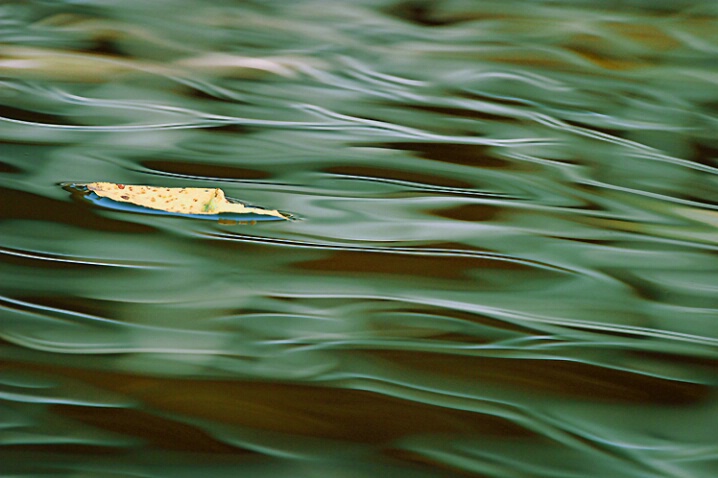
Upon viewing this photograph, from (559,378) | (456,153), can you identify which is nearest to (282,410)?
(559,378)

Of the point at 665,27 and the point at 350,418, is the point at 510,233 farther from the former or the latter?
the point at 665,27

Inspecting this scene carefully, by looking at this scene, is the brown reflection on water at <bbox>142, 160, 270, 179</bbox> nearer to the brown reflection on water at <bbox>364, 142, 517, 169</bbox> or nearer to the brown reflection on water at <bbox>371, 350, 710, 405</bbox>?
the brown reflection on water at <bbox>364, 142, 517, 169</bbox>

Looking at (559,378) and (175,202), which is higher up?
(175,202)

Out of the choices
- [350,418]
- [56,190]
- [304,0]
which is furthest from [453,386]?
[304,0]

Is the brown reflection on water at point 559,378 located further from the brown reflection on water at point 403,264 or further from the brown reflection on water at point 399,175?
the brown reflection on water at point 399,175

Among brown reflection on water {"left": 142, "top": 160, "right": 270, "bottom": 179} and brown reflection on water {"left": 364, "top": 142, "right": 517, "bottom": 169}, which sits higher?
brown reflection on water {"left": 364, "top": 142, "right": 517, "bottom": 169}

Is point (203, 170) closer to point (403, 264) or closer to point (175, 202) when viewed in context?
point (175, 202)

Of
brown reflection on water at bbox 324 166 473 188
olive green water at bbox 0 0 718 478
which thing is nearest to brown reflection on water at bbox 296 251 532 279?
olive green water at bbox 0 0 718 478
